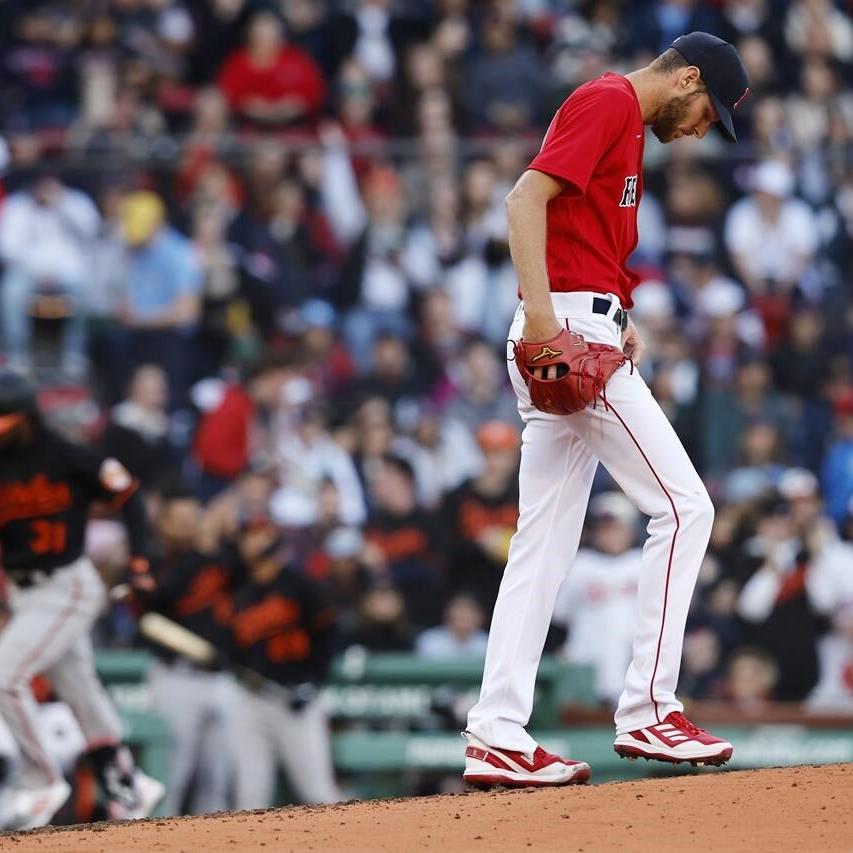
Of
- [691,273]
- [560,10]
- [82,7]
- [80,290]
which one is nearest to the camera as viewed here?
[80,290]

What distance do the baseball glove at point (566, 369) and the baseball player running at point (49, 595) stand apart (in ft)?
11.6

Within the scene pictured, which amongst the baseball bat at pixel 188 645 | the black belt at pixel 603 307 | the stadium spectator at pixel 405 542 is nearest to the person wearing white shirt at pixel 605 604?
the stadium spectator at pixel 405 542

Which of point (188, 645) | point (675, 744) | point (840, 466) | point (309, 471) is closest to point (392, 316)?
point (309, 471)

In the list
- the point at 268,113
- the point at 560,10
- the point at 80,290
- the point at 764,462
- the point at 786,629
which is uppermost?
the point at 560,10

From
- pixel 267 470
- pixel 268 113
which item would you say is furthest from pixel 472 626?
pixel 268 113

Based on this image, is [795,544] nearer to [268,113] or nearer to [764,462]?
[764,462]

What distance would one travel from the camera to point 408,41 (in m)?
14.6

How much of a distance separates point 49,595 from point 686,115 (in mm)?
4077

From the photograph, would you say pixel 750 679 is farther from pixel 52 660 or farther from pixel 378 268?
pixel 52 660

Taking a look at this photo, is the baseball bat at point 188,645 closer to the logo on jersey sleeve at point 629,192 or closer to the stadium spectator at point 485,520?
the stadium spectator at point 485,520

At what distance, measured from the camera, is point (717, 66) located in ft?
18.4

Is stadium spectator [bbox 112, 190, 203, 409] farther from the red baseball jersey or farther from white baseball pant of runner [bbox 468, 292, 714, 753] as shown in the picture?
the red baseball jersey

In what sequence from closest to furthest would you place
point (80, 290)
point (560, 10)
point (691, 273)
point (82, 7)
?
point (80, 290) < point (691, 273) < point (82, 7) < point (560, 10)

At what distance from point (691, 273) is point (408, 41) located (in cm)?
303
